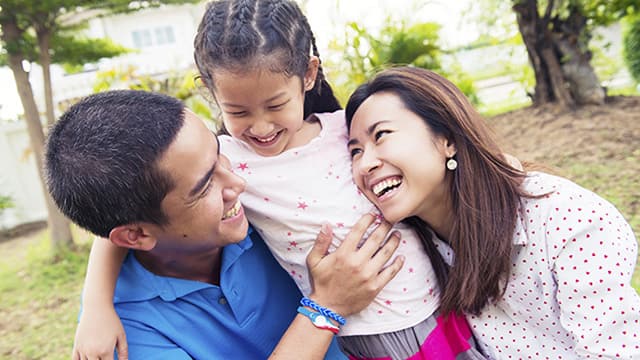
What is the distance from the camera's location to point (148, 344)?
1.43 meters

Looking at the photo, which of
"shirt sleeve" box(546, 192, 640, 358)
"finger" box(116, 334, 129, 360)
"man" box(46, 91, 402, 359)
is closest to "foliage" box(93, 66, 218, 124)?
"man" box(46, 91, 402, 359)

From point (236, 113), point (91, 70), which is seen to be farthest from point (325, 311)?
point (91, 70)

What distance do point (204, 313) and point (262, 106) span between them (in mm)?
678

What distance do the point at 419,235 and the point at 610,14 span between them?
6163 mm

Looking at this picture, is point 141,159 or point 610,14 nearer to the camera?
point 141,159

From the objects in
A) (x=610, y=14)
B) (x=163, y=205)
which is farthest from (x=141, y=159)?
(x=610, y=14)

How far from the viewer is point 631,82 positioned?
942 cm

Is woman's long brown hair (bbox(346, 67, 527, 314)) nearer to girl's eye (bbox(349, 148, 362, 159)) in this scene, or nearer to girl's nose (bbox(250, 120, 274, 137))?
girl's eye (bbox(349, 148, 362, 159))

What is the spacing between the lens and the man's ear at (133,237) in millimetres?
1431

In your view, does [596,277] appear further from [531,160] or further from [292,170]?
[531,160]

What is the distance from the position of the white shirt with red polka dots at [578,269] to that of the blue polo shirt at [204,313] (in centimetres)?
68

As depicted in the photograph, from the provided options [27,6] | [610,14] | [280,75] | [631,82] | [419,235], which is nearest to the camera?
[280,75]

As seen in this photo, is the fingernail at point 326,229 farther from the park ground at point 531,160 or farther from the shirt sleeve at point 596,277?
the park ground at point 531,160

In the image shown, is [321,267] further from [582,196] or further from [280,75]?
[582,196]
